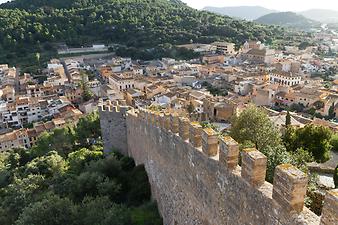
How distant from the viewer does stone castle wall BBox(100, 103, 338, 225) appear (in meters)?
4.45

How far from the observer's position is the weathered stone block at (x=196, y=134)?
7.18 meters

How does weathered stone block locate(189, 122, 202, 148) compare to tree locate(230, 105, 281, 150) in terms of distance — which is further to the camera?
tree locate(230, 105, 281, 150)

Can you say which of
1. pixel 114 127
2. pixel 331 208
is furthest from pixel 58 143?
pixel 331 208

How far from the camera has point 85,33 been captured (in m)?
77.7

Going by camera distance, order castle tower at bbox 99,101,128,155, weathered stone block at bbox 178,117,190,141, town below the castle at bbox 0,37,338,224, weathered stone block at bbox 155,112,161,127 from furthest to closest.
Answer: town below the castle at bbox 0,37,338,224 < castle tower at bbox 99,101,128,155 < weathered stone block at bbox 155,112,161,127 < weathered stone block at bbox 178,117,190,141

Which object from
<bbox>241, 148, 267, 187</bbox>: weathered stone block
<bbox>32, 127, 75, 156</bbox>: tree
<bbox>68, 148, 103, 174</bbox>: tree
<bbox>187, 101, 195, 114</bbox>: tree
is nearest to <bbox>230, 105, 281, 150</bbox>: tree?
<bbox>241, 148, 267, 187</bbox>: weathered stone block

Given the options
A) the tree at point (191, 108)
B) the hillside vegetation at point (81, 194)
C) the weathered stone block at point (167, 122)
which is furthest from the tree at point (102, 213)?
the tree at point (191, 108)

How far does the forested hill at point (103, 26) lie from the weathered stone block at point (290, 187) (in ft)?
222

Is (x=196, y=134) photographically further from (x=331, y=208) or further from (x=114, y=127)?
(x=114, y=127)

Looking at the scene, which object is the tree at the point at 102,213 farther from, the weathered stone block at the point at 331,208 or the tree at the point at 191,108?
the tree at the point at 191,108

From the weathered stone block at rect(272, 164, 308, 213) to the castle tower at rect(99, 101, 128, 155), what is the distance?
12.7 metres

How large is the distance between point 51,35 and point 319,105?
5447cm

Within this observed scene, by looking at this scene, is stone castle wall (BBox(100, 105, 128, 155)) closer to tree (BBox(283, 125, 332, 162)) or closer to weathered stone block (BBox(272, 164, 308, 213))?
tree (BBox(283, 125, 332, 162))

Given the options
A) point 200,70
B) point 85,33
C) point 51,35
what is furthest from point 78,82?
point 85,33
